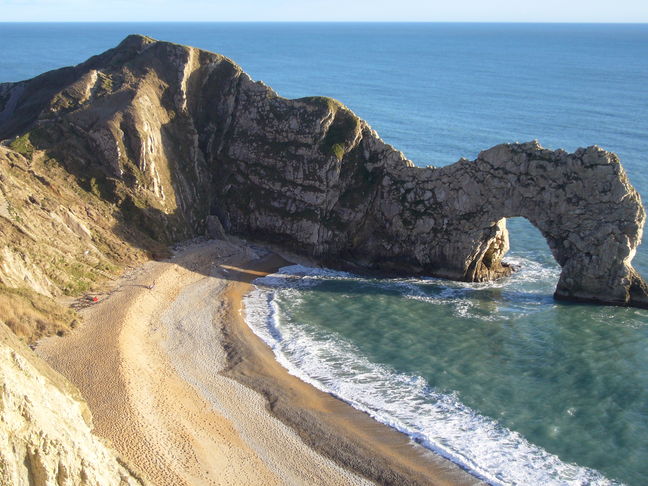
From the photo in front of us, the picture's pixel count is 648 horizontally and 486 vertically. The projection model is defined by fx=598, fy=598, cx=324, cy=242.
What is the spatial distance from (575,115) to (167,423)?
94835 millimetres

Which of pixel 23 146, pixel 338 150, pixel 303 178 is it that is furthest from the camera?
pixel 303 178

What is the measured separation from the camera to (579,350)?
36938 mm

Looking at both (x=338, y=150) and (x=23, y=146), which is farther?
(x=338, y=150)

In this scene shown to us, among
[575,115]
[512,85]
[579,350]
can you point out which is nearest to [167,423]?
[579,350]

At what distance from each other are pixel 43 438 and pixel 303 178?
36.9 meters

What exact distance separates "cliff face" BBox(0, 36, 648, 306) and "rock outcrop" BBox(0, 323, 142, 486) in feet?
100

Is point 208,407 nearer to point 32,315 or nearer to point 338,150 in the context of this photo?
point 32,315

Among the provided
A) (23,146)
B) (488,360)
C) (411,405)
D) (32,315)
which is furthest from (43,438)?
(23,146)

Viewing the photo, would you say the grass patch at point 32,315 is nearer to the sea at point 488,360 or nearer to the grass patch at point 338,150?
the sea at point 488,360

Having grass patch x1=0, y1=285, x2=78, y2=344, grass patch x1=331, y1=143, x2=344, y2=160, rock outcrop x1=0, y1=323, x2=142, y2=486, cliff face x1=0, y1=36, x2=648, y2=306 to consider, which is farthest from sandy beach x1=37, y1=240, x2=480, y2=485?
grass patch x1=331, y1=143, x2=344, y2=160

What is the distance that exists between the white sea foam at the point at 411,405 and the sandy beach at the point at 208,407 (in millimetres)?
831

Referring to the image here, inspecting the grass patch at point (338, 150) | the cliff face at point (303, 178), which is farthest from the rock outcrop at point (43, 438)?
the grass patch at point (338, 150)

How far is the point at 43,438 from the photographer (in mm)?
15828

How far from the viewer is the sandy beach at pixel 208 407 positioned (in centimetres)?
2567
